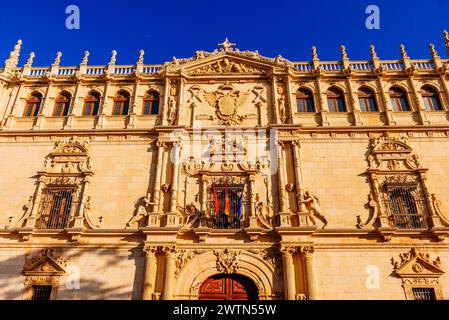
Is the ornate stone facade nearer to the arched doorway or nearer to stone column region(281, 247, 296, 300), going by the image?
stone column region(281, 247, 296, 300)

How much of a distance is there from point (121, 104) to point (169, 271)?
9.51 meters

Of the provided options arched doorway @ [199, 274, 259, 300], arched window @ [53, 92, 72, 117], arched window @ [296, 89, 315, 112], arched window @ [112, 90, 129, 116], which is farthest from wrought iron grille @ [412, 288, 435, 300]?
arched window @ [53, 92, 72, 117]

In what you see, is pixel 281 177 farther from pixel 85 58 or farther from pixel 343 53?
pixel 85 58

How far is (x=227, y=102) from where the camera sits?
19.4 metres

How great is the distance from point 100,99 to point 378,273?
51.4 feet

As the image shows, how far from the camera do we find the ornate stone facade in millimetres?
15047

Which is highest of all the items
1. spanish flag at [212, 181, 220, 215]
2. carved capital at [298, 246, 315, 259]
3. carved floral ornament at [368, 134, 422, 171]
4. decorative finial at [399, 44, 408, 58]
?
decorative finial at [399, 44, 408, 58]

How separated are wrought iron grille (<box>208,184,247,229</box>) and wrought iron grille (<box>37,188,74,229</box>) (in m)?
6.36

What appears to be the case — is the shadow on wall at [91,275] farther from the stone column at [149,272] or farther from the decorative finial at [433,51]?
the decorative finial at [433,51]

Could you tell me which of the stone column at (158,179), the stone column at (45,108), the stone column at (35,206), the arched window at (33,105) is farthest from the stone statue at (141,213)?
the arched window at (33,105)

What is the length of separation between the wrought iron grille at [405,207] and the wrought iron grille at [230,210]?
630cm

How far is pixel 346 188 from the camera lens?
16.8 m

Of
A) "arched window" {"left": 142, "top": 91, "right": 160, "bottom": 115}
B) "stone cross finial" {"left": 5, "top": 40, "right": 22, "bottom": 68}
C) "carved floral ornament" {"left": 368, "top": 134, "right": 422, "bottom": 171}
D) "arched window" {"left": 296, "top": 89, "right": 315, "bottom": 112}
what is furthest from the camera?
"stone cross finial" {"left": 5, "top": 40, "right": 22, "bottom": 68}

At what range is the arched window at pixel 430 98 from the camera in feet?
62.6
